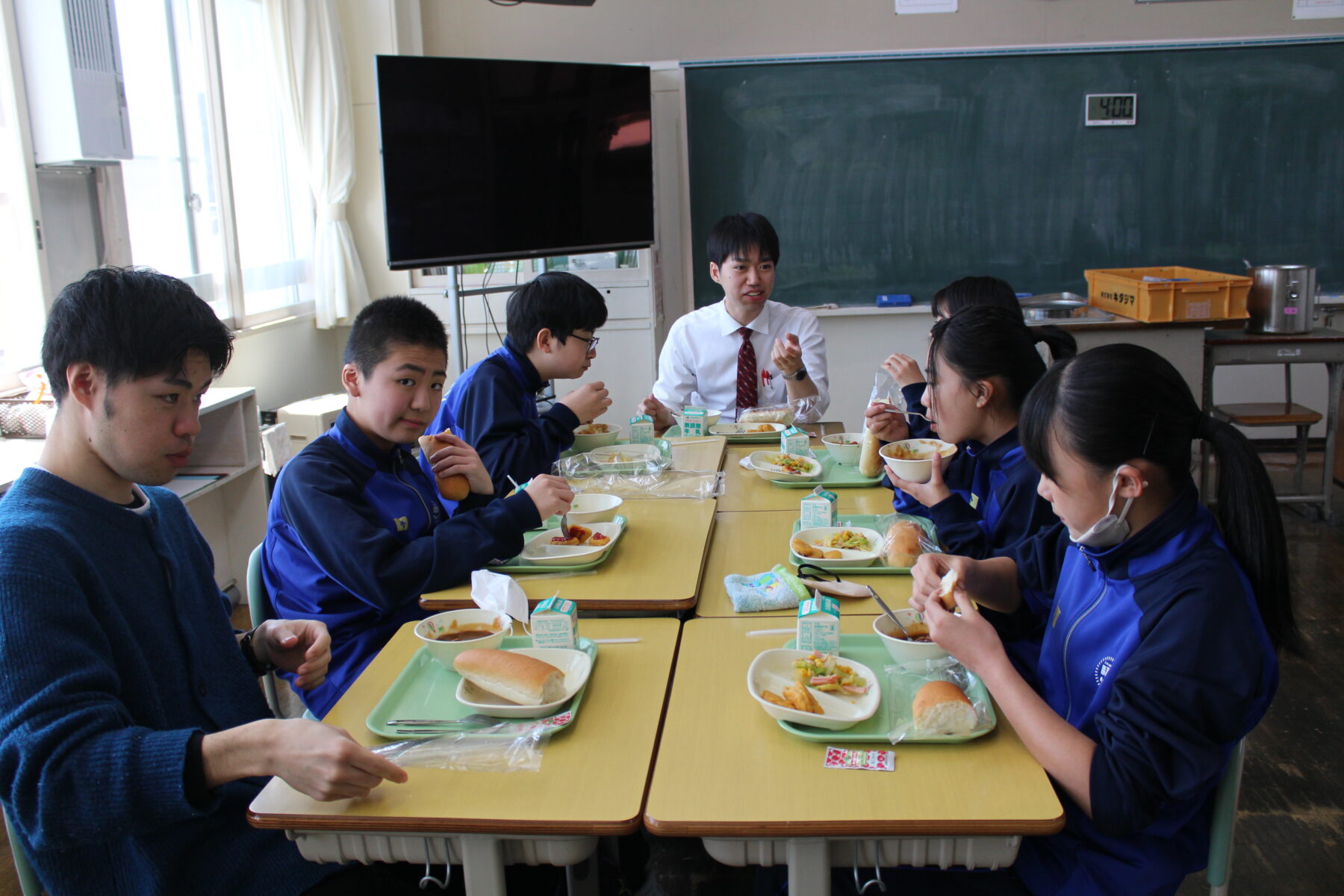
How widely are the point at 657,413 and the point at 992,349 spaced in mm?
1472

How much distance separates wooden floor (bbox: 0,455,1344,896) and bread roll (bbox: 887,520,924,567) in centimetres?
67

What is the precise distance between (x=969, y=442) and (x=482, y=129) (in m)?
2.60

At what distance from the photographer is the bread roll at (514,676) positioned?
1307 millimetres

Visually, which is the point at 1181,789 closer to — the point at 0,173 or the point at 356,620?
the point at 356,620

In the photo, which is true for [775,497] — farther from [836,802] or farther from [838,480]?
[836,802]

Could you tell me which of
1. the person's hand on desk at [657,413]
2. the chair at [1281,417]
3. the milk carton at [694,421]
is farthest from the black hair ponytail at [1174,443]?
the chair at [1281,417]

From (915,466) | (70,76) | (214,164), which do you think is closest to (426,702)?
(915,466)

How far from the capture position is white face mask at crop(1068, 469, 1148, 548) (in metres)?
1.23

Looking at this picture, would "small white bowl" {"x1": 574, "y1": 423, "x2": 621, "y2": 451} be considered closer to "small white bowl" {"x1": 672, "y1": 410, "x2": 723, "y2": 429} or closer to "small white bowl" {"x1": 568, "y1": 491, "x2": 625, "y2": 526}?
"small white bowl" {"x1": 672, "y1": 410, "x2": 723, "y2": 429}

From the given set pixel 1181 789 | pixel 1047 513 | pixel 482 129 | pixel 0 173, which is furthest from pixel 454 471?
pixel 482 129

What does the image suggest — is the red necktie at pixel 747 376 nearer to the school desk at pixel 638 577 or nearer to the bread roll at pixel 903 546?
the school desk at pixel 638 577

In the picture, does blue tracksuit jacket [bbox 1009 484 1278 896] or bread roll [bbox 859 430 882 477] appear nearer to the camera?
blue tracksuit jacket [bbox 1009 484 1278 896]

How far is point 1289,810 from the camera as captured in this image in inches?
90.5

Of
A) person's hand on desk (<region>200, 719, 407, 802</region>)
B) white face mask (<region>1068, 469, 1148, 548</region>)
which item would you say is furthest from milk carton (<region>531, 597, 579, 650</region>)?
white face mask (<region>1068, 469, 1148, 548</region>)
